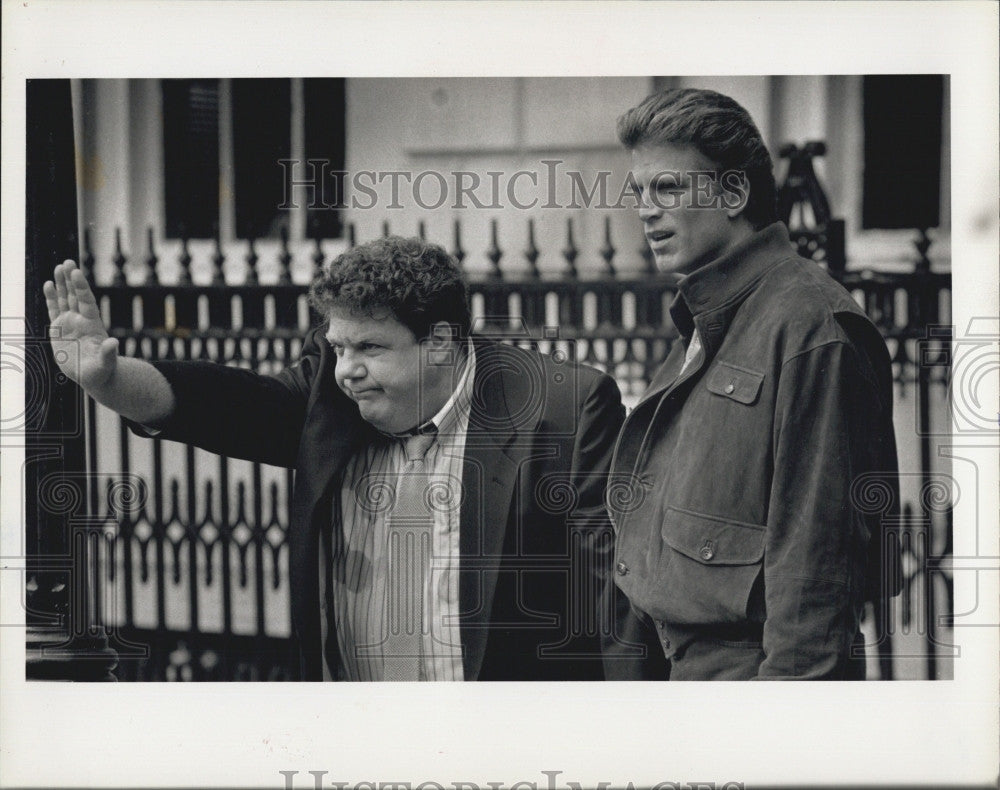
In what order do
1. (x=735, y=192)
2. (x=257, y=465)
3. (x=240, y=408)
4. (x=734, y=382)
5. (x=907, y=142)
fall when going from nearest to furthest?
(x=734, y=382)
(x=735, y=192)
(x=240, y=408)
(x=907, y=142)
(x=257, y=465)

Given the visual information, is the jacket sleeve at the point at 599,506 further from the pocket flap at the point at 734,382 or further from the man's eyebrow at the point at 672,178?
the man's eyebrow at the point at 672,178

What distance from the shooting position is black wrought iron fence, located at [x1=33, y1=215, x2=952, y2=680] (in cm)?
412

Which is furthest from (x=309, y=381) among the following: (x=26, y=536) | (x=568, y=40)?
(x=568, y=40)

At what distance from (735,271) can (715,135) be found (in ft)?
1.49

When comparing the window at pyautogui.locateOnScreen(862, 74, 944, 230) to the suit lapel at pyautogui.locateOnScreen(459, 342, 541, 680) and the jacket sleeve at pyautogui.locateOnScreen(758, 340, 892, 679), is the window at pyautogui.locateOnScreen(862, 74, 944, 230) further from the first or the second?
the suit lapel at pyautogui.locateOnScreen(459, 342, 541, 680)

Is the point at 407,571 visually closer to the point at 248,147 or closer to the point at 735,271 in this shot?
the point at 735,271

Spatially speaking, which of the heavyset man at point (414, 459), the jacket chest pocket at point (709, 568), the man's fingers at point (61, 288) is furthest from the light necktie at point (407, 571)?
the man's fingers at point (61, 288)

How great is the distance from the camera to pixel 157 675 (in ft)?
13.9

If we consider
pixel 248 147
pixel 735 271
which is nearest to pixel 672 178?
pixel 735 271

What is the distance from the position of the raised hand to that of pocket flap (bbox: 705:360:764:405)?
5.99 ft

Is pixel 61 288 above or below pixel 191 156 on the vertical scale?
below

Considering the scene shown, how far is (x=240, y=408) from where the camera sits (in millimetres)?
3732

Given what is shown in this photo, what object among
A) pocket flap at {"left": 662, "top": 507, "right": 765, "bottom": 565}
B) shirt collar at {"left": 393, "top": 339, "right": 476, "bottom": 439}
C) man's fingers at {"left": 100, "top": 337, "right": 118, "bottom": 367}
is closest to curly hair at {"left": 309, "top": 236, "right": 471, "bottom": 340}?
shirt collar at {"left": 393, "top": 339, "right": 476, "bottom": 439}

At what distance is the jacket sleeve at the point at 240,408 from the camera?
12.0ft
